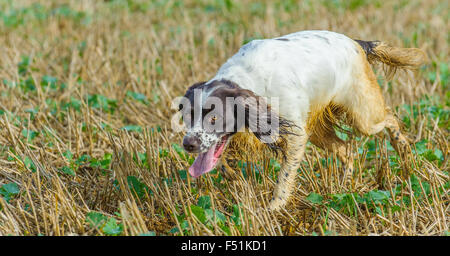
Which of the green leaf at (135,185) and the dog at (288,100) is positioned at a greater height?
the dog at (288,100)

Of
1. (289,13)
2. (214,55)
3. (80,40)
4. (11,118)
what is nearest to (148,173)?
(11,118)

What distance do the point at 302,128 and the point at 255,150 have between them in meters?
0.36

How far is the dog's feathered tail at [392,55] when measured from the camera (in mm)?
3934

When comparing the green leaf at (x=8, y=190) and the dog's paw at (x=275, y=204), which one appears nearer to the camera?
the dog's paw at (x=275, y=204)

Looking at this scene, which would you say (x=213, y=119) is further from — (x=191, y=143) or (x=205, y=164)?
(x=205, y=164)

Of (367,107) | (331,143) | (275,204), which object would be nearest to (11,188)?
(275,204)

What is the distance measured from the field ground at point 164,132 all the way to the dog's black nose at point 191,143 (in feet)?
0.94

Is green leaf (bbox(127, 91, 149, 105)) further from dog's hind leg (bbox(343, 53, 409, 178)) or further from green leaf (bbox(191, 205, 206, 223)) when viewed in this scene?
green leaf (bbox(191, 205, 206, 223))

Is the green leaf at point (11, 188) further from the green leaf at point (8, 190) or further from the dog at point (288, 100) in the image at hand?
the dog at point (288, 100)

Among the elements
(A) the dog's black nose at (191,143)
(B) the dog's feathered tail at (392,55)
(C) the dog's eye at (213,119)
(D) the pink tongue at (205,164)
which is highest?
(B) the dog's feathered tail at (392,55)

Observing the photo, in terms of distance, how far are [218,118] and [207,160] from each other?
283 millimetres

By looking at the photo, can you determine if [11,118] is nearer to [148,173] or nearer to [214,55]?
[148,173]

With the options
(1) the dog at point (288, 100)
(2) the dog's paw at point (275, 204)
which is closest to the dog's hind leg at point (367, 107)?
(1) the dog at point (288, 100)
